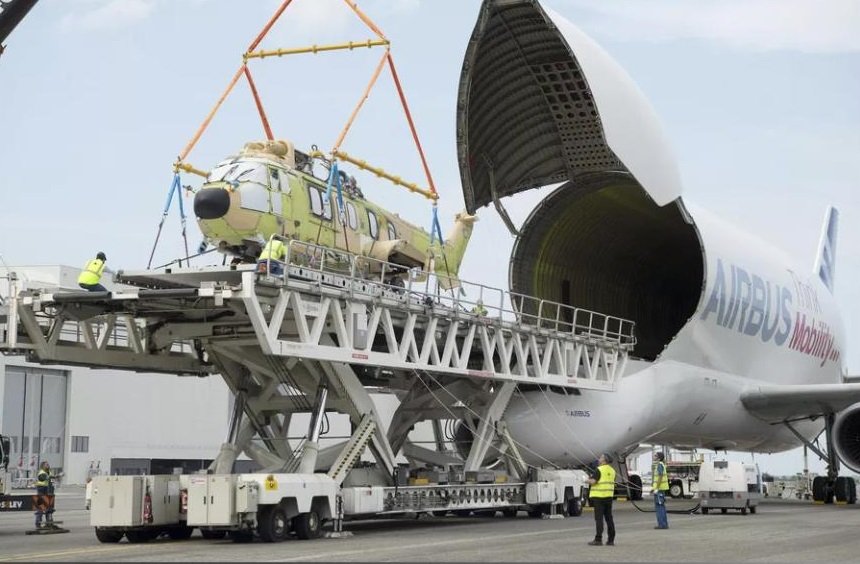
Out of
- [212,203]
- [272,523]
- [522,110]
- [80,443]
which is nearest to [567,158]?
[522,110]

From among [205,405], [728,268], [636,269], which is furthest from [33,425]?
[728,268]

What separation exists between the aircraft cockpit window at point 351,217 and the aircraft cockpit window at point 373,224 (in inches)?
19.1

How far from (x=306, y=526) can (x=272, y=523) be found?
2.82 ft

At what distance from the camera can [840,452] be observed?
110 ft

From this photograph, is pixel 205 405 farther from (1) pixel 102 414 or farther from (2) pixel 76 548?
(2) pixel 76 548

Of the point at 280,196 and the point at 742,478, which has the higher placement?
the point at 280,196

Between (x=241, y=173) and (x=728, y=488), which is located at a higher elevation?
(x=241, y=173)

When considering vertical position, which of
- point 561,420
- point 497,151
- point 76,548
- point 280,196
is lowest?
point 76,548

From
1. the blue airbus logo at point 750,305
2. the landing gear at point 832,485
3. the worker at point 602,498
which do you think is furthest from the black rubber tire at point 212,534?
the landing gear at point 832,485

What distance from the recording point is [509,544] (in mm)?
18609

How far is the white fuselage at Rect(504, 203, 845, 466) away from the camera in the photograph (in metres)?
28.9

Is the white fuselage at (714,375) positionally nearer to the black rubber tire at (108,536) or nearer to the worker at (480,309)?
the worker at (480,309)

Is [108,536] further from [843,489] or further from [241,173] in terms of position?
[843,489]

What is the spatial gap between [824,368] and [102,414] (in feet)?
106
